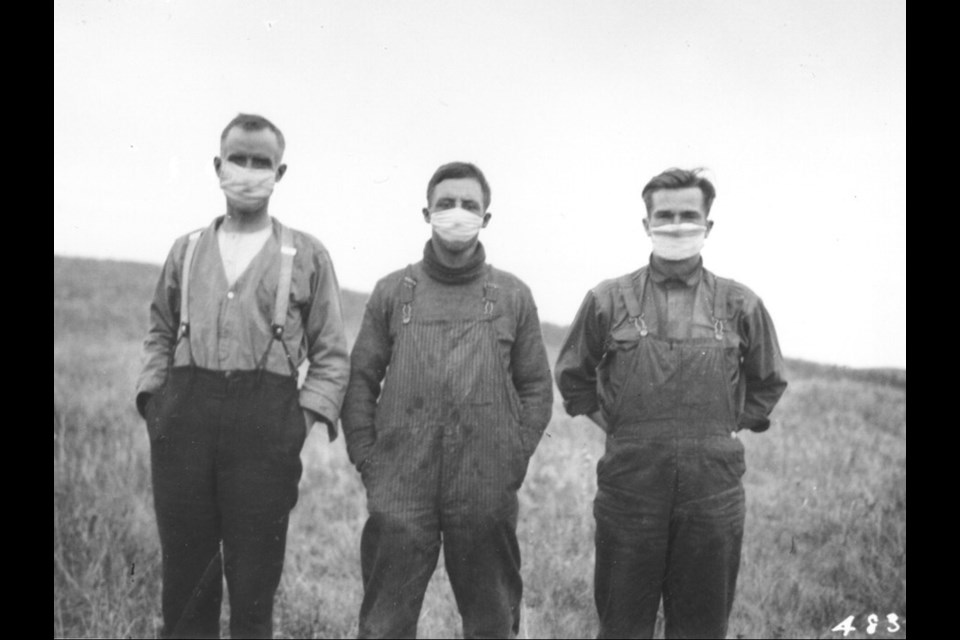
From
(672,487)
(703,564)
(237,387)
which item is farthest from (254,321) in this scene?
(703,564)

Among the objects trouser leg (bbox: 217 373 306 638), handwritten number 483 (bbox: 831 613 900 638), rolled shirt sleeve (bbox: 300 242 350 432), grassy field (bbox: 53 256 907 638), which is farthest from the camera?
grassy field (bbox: 53 256 907 638)

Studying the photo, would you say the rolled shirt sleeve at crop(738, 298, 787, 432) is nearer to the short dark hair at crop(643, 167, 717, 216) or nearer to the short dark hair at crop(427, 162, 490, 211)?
the short dark hair at crop(643, 167, 717, 216)

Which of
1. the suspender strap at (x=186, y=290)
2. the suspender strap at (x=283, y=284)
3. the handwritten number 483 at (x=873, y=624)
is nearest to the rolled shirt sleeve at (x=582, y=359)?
the suspender strap at (x=283, y=284)

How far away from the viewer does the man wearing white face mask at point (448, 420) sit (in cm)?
361

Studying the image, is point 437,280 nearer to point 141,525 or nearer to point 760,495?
point 141,525

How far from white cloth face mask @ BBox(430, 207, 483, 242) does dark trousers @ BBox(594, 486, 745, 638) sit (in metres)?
1.48

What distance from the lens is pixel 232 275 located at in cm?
369

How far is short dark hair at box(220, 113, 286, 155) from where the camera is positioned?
12.0 ft

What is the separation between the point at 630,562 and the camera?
3.75 meters

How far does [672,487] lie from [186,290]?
2519 millimetres

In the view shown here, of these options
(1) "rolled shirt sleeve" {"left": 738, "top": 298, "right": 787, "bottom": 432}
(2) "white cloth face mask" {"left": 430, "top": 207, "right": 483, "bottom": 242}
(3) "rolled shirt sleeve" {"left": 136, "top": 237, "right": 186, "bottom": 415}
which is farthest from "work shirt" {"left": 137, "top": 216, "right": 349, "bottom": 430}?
(1) "rolled shirt sleeve" {"left": 738, "top": 298, "right": 787, "bottom": 432}

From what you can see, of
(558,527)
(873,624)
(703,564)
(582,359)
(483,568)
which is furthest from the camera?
(558,527)

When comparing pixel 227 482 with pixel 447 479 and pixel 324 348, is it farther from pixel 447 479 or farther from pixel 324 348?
pixel 447 479
